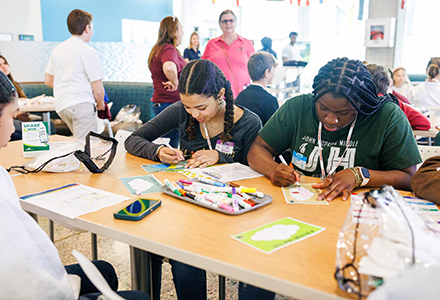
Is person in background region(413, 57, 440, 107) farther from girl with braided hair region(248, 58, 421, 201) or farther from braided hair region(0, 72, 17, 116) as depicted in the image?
braided hair region(0, 72, 17, 116)

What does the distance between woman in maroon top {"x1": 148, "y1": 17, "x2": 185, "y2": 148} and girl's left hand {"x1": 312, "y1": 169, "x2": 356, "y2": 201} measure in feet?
7.40

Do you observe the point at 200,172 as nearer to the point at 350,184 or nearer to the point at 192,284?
the point at 192,284

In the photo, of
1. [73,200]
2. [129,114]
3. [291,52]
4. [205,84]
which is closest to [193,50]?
[291,52]

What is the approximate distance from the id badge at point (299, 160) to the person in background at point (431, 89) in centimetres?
469

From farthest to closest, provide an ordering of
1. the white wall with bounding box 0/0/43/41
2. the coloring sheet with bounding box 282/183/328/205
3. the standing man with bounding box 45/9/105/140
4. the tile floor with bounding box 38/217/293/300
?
the white wall with bounding box 0/0/43/41 < the standing man with bounding box 45/9/105/140 < the tile floor with bounding box 38/217/293/300 < the coloring sheet with bounding box 282/183/328/205

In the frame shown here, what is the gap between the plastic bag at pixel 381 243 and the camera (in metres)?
0.73

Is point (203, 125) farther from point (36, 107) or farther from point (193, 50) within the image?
point (193, 50)

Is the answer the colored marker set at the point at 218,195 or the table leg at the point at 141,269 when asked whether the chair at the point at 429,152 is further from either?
the table leg at the point at 141,269

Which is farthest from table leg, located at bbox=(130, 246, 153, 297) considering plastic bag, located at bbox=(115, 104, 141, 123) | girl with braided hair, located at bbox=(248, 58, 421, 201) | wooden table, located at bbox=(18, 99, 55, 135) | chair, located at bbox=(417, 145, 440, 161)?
plastic bag, located at bbox=(115, 104, 141, 123)

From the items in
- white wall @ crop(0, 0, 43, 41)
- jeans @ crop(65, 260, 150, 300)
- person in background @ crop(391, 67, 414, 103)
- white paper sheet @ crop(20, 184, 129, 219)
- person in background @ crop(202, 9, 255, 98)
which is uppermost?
white wall @ crop(0, 0, 43, 41)

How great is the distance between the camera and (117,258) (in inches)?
104

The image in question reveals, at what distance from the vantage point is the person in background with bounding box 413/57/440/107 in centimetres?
551

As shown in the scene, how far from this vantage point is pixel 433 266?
67 centimetres

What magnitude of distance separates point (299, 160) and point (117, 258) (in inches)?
61.6
